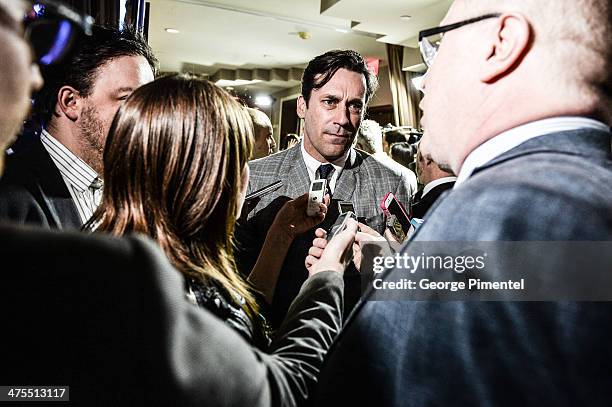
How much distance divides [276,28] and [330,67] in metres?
5.21

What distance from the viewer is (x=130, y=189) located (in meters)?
0.80

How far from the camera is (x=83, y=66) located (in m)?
1.67

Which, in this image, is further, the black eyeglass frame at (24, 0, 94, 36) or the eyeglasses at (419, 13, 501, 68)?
the eyeglasses at (419, 13, 501, 68)

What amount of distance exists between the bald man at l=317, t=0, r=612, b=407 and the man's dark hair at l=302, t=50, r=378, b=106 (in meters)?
1.26

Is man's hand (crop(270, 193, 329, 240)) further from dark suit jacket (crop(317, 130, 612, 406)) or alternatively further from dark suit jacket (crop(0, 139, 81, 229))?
dark suit jacket (crop(317, 130, 612, 406))

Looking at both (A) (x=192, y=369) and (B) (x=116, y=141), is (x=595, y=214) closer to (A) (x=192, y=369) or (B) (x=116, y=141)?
(A) (x=192, y=369)

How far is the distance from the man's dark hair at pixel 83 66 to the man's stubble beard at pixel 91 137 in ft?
0.30

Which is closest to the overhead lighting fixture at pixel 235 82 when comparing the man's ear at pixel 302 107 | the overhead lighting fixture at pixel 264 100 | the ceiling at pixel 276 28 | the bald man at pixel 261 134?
the ceiling at pixel 276 28

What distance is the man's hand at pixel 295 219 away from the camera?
1.52 meters

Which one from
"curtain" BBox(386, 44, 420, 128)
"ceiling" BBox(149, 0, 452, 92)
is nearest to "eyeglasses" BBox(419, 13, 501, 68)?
"ceiling" BBox(149, 0, 452, 92)

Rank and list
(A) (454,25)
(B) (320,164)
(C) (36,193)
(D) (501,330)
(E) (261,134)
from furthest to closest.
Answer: (E) (261,134), (B) (320,164), (C) (36,193), (A) (454,25), (D) (501,330)

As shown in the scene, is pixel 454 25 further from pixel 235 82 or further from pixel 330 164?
pixel 235 82

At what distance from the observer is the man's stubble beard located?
160 cm

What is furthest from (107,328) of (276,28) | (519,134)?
(276,28)
